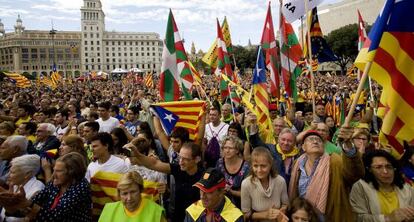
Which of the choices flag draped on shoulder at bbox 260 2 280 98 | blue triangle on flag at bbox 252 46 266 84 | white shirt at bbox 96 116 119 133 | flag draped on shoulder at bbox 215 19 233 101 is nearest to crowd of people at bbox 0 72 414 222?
white shirt at bbox 96 116 119 133

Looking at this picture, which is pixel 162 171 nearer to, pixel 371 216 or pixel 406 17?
pixel 371 216

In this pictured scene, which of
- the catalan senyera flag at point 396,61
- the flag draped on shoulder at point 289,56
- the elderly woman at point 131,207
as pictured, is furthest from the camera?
the flag draped on shoulder at point 289,56

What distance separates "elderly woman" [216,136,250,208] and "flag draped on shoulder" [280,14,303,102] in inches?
140

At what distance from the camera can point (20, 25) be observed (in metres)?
128

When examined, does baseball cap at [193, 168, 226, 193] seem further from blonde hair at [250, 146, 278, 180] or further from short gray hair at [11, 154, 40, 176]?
short gray hair at [11, 154, 40, 176]

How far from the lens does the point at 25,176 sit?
136 inches

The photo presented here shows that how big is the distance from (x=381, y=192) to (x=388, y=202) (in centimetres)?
10

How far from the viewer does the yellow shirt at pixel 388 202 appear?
3.03 meters

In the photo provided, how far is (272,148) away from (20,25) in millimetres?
146065

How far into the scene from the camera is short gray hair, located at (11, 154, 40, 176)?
342 centimetres

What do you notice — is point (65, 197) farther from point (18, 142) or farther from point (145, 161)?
point (18, 142)

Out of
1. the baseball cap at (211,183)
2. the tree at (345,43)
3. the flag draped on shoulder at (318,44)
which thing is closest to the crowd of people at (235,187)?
the baseball cap at (211,183)

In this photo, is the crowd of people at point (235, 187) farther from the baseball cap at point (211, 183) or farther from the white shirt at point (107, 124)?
the white shirt at point (107, 124)

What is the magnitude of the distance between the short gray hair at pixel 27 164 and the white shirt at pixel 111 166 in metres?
0.60
